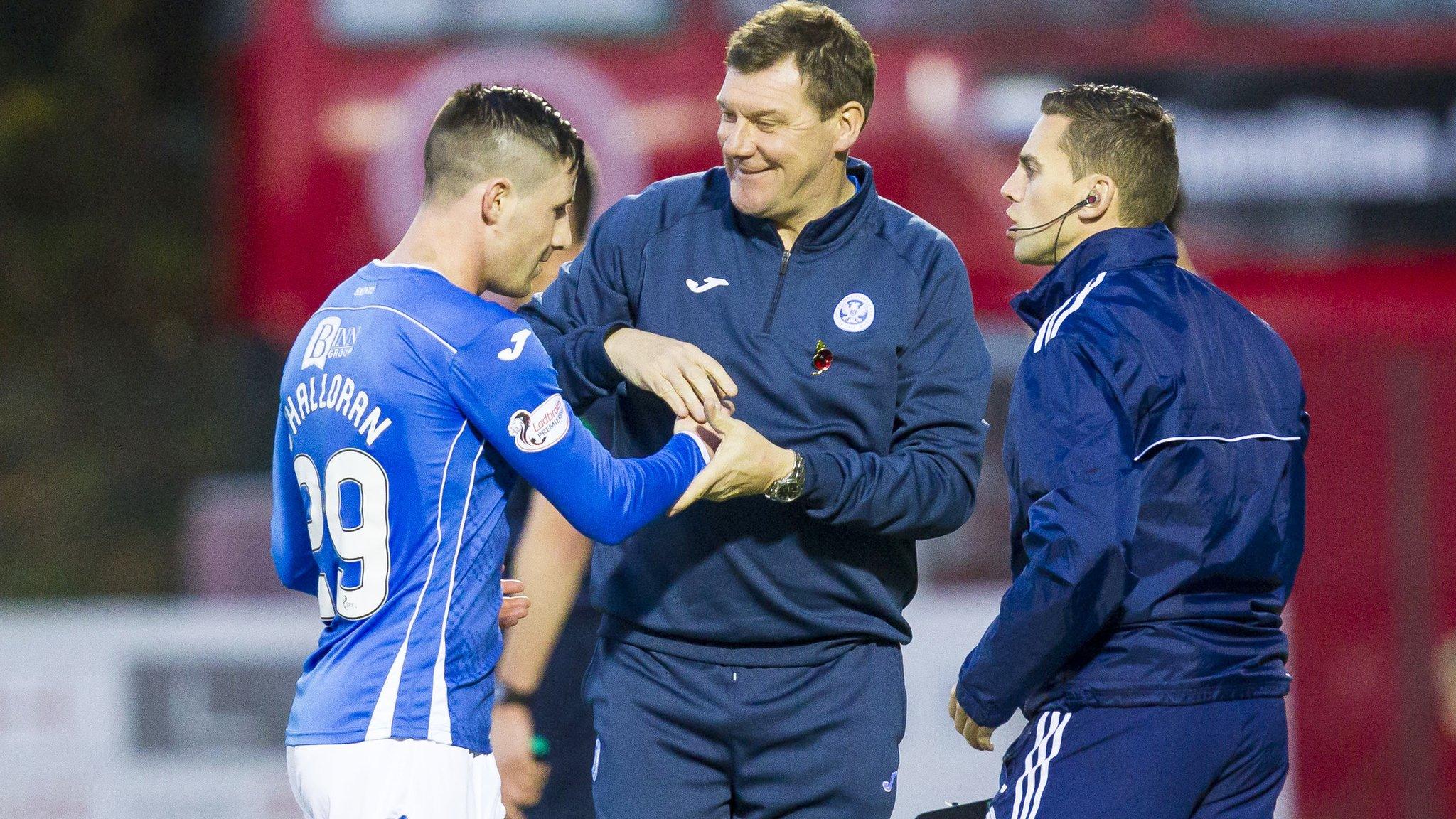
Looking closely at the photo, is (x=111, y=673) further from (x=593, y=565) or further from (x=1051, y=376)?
(x=1051, y=376)

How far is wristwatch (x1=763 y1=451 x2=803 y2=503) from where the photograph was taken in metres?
2.64

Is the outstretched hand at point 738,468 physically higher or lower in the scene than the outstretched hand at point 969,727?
higher

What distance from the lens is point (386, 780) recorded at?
238 cm

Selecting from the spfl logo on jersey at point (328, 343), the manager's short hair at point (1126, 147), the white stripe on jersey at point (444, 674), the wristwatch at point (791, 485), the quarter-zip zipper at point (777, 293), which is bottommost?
the white stripe on jersey at point (444, 674)

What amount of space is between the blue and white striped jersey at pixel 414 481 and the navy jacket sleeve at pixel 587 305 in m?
0.36

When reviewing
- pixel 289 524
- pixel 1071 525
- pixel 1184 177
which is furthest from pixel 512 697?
pixel 1184 177

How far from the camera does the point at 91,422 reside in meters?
12.1

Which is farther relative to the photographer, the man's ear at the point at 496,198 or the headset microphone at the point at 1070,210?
the headset microphone at the point at 1070,210

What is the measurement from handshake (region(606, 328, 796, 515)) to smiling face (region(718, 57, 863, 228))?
33cm

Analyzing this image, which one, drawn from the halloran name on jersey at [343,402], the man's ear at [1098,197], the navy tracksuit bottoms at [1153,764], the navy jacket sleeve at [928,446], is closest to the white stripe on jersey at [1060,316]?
the man's ear at [1098,197]

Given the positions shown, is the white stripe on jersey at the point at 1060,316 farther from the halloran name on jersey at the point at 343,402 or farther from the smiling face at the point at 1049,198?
the halloran name on jersey at the point at 343,402

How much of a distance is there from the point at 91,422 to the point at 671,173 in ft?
20.6

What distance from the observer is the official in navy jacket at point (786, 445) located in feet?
9.04

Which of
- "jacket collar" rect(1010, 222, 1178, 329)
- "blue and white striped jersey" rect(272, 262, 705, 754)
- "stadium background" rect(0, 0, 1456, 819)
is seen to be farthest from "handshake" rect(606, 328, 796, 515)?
"stadium background" rect(0, 0, 1456, 819)
